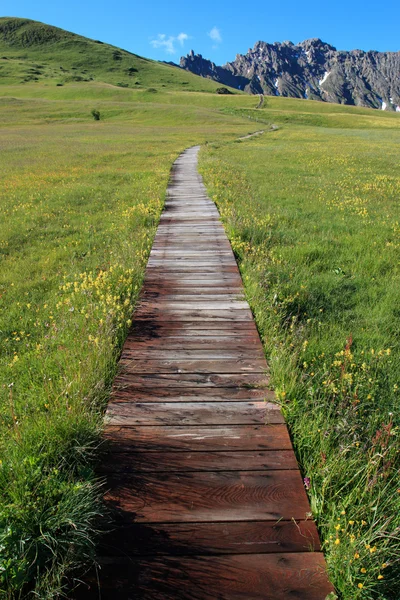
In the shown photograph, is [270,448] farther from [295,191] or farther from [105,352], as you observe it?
[295,191]

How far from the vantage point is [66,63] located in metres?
155

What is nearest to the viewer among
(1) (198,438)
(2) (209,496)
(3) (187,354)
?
(2) (209,496)

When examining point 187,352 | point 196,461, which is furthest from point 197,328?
point 196,461

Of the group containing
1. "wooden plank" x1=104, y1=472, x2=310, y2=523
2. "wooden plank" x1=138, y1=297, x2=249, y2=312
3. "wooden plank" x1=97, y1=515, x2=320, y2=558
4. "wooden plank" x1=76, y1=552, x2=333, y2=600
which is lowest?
"wooden plank" x1=76, y1=552, x2=333, y2=600

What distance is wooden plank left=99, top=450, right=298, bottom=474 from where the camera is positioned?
2.73 meters

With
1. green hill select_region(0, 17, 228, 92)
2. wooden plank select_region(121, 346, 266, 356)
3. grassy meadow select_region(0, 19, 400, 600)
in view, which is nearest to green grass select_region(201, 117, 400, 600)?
grassy meadow select_region(0, 19, 400, 600)

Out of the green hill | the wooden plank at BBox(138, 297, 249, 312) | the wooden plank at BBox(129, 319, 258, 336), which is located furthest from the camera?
the green hill

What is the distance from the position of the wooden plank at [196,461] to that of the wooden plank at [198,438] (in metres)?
0.05

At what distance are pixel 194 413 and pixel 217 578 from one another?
134 centimetres

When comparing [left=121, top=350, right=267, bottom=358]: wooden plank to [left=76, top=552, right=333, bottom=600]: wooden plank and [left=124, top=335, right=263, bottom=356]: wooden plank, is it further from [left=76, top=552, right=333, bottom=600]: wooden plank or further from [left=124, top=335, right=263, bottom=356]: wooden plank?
[left=76, top=552, right=333, bottom=600]: wooden plank

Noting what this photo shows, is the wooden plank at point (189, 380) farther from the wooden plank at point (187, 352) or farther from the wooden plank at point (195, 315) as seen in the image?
the wooden plank at point (195, 315)

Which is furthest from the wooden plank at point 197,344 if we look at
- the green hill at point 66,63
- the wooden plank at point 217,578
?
the green hill at point 66,63

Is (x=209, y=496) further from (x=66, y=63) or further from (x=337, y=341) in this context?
(x=66, y=63)

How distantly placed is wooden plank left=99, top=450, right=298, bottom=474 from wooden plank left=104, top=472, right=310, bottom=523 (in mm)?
46
